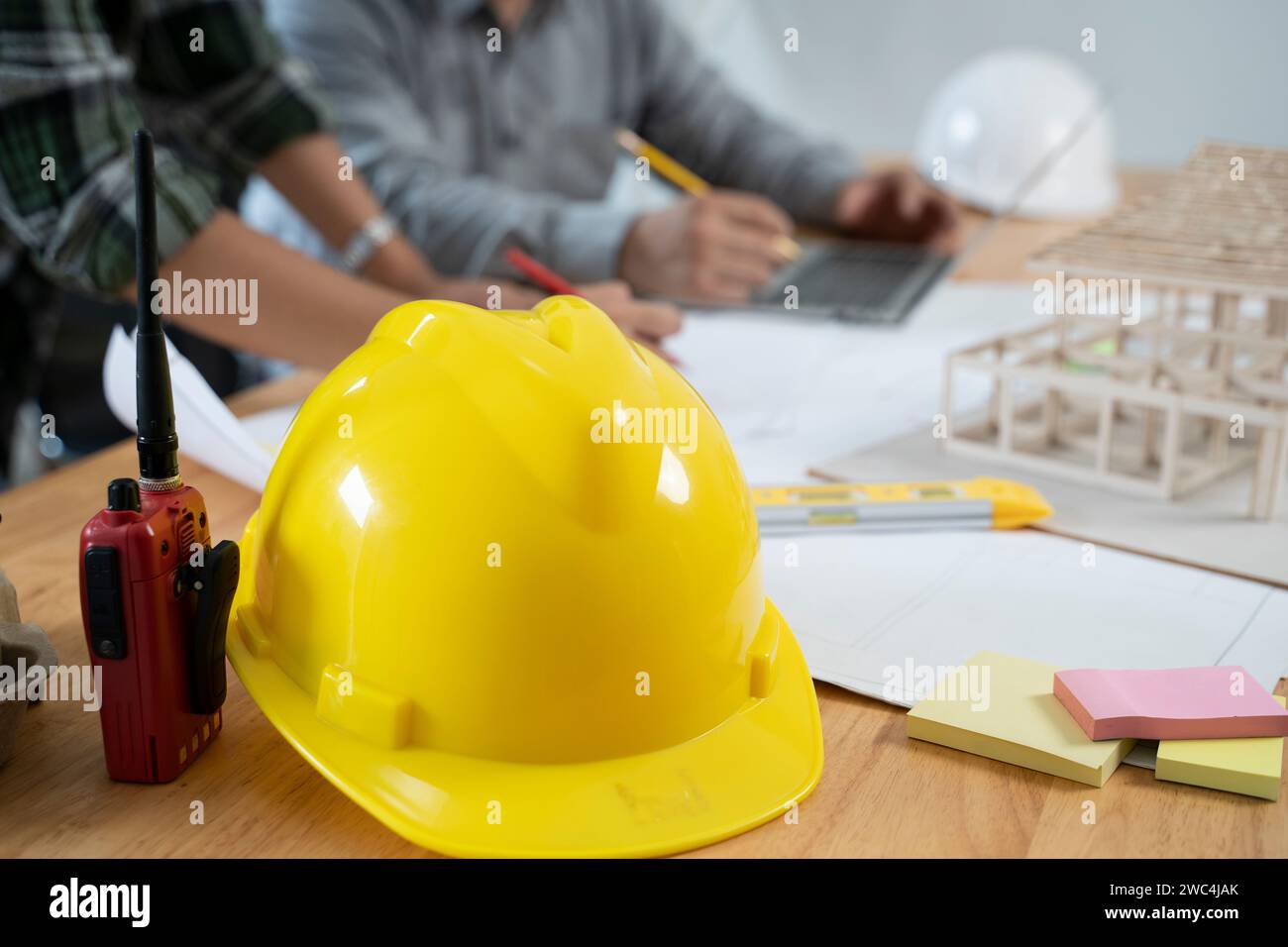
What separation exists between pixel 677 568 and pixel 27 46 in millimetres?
684

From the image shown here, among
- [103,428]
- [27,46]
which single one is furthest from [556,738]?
[103,428]

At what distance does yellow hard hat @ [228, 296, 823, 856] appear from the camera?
1.56 feet

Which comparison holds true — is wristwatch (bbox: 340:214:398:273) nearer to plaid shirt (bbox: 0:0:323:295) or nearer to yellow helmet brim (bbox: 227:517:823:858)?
plaid shirt (bbox: 0:0:323:295)

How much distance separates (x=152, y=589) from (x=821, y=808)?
0.96 feet

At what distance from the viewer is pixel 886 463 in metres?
0.94

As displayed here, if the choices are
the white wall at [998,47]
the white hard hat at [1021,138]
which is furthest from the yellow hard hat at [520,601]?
the white wall at [998,47]

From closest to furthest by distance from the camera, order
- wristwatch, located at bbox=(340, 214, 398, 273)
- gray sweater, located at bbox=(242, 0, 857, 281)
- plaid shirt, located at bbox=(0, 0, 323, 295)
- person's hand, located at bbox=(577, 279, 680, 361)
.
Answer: plaid shirt, located at bbox=(0, 0, 323, 295)
person's hand, located at bbox=(577, 279, 680, 361)
wristwatch, located at bbox=(340, 214, 398, 273)
gray sweater, located at bbox=(242, 0, 857, 281)

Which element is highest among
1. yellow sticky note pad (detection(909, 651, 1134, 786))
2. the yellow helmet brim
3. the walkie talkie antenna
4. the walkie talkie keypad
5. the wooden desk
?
the walkie talkie antenna

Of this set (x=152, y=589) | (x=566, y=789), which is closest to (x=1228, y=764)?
(x=566, y=789)

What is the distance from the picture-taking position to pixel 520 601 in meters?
0.47

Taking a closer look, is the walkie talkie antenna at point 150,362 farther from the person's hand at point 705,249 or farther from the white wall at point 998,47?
the white wall at point 998,47

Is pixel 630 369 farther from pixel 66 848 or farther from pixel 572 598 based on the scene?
pixel 66 848

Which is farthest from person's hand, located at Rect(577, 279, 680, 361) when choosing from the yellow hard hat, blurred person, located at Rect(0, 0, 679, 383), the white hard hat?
the white hard hat

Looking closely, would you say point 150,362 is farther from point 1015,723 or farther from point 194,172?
point 194,172
